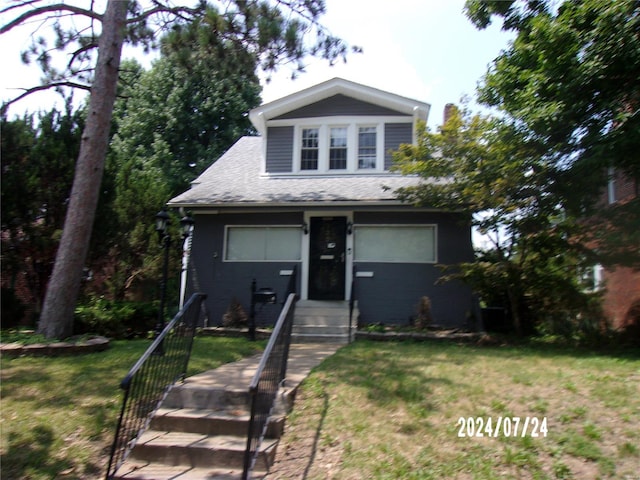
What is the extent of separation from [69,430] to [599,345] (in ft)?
25.7

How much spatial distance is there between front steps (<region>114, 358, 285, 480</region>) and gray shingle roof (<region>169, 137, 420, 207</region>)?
6174mm

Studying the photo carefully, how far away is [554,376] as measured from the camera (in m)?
5.12

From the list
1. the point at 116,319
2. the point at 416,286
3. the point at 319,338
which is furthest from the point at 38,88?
the point at 416,286

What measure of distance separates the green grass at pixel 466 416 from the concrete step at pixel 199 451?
0.85ft

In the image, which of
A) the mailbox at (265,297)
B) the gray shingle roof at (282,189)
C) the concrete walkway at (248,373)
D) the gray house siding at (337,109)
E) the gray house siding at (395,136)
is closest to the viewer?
the concrete walkway at (248,373)

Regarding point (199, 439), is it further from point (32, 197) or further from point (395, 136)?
point (395, 136)

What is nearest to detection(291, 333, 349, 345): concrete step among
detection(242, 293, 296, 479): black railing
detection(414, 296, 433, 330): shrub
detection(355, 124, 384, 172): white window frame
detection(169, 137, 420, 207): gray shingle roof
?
detection(414, 296, 433, 330): shrub

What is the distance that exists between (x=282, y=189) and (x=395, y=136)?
129 inches

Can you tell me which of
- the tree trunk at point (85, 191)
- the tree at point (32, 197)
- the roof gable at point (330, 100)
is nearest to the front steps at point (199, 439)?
the tree trunk at point (85, 191)

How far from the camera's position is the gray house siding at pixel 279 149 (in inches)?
476

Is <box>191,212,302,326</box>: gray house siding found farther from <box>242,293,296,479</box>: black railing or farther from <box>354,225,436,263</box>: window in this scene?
<box>242,293,296,479</box>: black railing

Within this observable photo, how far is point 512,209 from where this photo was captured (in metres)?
8.11

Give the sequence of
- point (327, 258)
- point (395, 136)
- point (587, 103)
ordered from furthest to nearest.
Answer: point (395, 136)
point (327, 258)
point (587, 103)
